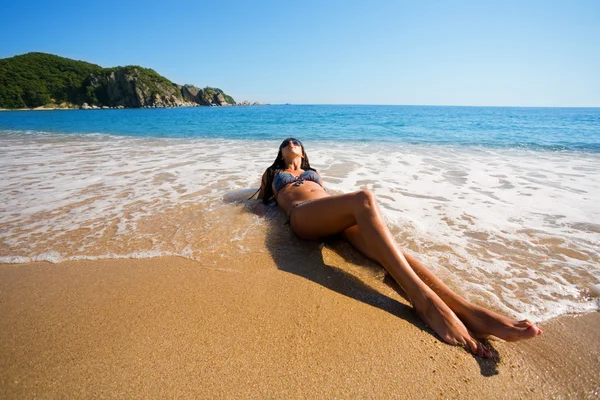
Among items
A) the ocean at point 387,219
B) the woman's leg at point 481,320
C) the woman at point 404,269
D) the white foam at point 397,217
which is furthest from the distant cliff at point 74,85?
the woman's leg at point 481,320

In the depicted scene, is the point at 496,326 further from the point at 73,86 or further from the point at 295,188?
the point at 73,86

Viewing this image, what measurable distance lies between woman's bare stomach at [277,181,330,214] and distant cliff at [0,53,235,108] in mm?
96106

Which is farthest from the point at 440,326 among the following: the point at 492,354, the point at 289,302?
the point at 289,302

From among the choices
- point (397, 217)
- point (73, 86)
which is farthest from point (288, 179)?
point (73, 86)

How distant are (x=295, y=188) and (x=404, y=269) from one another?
1727mm

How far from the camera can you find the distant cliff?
7212 cm

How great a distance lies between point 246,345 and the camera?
1.61 m

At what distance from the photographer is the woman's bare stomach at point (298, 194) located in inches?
126

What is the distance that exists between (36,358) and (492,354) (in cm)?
247

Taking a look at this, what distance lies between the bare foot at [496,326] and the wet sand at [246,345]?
90 mm

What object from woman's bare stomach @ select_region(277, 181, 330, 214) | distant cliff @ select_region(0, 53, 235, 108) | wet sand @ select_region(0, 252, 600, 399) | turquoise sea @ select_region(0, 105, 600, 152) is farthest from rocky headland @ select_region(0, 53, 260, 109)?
wet sand @ select_region(0, 252, 600, 399)

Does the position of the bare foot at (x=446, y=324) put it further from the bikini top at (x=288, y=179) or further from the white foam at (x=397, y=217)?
the bikini top at (x=288, y=179)

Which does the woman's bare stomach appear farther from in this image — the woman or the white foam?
the white foam

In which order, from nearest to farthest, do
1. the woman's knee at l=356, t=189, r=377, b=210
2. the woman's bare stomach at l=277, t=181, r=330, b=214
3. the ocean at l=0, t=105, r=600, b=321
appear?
the woman's knee at l=356, t=189, r=377, b=210 → the ocean at l=0, t=105, r=600, b=321 → the woman's bare stomach at l=277, t=181, r=330, b=214
